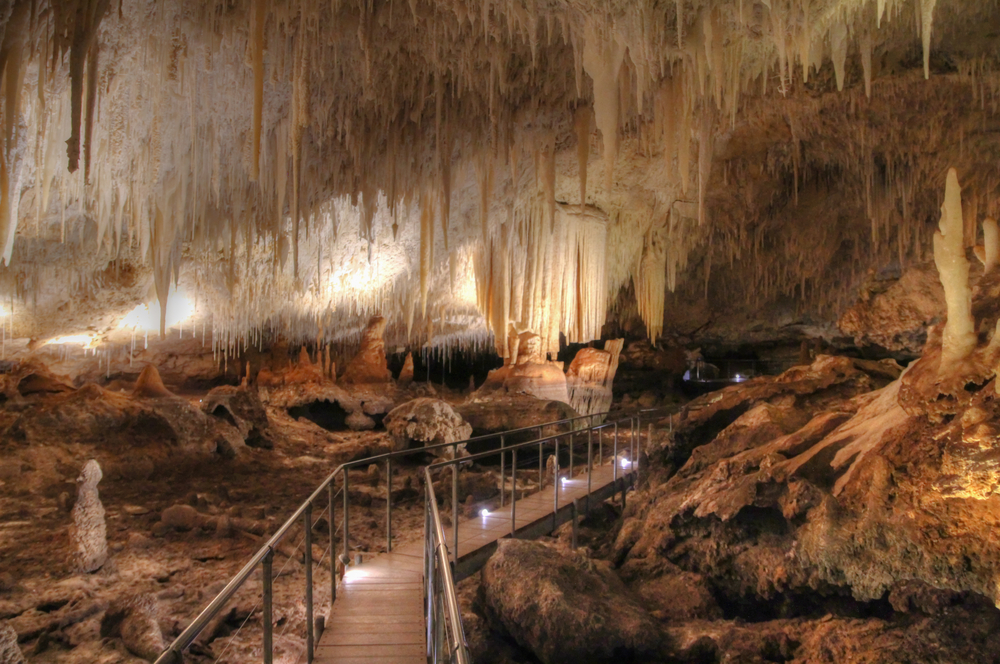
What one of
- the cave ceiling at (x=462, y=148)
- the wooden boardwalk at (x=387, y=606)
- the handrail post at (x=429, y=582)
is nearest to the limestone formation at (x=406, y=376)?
the cave ceiling at (x=462, y=148)

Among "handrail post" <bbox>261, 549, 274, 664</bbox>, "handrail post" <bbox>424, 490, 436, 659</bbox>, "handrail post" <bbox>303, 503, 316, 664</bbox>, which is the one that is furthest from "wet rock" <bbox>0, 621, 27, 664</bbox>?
"handrail post" <bbox>424, 490, 436, 659</bbox>

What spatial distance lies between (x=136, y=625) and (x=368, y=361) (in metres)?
12.6

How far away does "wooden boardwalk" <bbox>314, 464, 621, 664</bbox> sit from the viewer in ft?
11.2

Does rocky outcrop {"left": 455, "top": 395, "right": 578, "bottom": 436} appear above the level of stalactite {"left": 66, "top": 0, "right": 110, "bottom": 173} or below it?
below

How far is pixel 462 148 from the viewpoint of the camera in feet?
25.2

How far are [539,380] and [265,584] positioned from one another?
10.8 m

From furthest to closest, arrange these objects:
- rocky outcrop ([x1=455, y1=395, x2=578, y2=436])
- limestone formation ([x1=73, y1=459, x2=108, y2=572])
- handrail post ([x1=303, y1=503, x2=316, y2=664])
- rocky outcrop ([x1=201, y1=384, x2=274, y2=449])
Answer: rocky outcrop ([x1=455, y1=395, x2=578, y2=436]), rocky outcrop ([x1=201, y1=384, x2=274, y2=449]), limestone formation ([x1=73, y1=459, x2=108, y2=572]), handrail post ([x1=303, y1=503, x2=316, y2=664])

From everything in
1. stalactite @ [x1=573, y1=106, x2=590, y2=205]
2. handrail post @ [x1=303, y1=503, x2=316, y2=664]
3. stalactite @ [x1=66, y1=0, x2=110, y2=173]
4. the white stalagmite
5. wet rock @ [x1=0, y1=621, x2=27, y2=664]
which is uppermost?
stalactite @ [x1=573, y1=106, x2=590, y2=205]

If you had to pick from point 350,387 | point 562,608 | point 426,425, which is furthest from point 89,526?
→ point 350,387

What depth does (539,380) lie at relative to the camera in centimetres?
1322

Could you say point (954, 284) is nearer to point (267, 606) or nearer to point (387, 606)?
point (387, 606)

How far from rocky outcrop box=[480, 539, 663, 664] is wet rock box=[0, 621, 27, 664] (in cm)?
284

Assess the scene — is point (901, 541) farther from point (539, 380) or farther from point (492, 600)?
point (539, 380)

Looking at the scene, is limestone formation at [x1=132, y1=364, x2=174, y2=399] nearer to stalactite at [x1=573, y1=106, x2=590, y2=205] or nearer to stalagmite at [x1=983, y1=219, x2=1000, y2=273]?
stalactite at [x1=573, y1=106, x2=590, y2=205]
